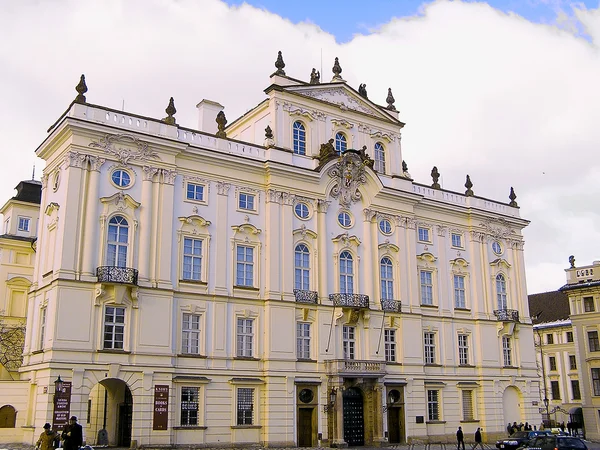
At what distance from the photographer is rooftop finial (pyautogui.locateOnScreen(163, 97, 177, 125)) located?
38719 millimetres

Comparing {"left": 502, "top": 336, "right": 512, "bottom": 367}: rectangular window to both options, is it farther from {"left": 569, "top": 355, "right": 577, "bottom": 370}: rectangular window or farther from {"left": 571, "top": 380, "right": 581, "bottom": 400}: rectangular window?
{"left": 571, "top": 380, "right": 581, "bottom": 400}: rectangular window

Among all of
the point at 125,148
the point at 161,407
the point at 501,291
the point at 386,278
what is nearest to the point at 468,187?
the point at 501,291

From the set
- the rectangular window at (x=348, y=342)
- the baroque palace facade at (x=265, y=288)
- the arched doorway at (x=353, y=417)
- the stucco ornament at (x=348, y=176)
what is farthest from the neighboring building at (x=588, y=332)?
the rectangular window at (x=348, y=342)

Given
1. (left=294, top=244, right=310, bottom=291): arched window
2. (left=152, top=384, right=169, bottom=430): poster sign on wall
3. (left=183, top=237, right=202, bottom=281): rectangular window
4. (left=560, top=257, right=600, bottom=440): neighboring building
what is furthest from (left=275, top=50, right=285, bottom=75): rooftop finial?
(left=560, top=257, right=600, bottom=440): neighboring building

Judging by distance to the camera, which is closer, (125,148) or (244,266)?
(125,148)

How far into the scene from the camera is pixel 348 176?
45.2 metres

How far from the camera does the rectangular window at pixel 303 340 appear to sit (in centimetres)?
4081

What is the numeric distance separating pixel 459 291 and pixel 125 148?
26546 mm

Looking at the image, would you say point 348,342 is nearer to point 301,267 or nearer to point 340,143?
point 301,267

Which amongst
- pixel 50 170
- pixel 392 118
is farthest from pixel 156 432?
pixel 392 118

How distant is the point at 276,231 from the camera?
Result: 4119cm

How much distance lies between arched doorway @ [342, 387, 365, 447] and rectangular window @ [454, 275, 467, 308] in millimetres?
11778

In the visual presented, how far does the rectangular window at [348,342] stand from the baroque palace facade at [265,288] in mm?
130

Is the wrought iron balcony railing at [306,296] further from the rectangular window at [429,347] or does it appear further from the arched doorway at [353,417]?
the rectangular window at [429,347]
